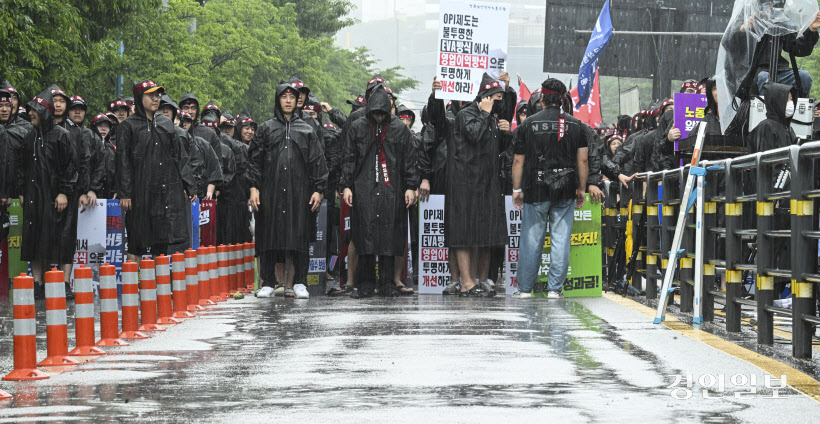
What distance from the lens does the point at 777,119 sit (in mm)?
10859

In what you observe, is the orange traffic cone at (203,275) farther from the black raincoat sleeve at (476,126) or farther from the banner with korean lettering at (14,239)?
the banner with korean lettering at (14,239)

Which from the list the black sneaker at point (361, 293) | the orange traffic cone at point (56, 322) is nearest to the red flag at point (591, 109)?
the black sneaker at point (361, 293)

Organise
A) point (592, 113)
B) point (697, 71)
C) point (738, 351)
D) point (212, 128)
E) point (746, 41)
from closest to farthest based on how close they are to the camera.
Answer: point (738, 351), point (746, 41), point (212, 128), point (592, 113), point (697, 71)

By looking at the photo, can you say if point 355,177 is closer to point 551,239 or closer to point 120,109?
point 551,239

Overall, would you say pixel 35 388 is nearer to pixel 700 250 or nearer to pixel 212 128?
pixel 700 250

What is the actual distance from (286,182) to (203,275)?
1.74 m

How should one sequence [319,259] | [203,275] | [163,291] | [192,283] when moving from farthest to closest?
[319,259]
[203,275]
[192,283]
[163,291]

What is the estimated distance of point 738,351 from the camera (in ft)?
29.4

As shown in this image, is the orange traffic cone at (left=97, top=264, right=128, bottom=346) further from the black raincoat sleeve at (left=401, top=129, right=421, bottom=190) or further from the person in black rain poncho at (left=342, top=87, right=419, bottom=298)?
the black raincoat sleeve at (left=401, top=129, right=421, bottom=190)

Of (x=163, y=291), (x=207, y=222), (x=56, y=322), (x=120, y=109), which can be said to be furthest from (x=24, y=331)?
(x=120, y=109)

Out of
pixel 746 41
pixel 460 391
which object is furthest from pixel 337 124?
pixel 460 391

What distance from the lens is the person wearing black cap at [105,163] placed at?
15688 millimetres

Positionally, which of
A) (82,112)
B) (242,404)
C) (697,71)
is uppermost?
(697,71)

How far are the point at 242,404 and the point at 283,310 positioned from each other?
6.06m
